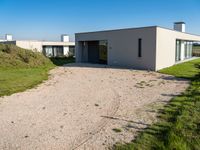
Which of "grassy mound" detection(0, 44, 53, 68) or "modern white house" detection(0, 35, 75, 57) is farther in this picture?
"modern white house" detection(0, 35, 75, 57)

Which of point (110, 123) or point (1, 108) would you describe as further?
point (1, 108)

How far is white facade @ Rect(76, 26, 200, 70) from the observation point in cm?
1697

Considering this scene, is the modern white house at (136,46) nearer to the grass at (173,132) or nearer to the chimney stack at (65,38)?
the grass at (173,132)

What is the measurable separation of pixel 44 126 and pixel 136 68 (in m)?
14.1

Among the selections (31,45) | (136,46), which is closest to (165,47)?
(136,46)

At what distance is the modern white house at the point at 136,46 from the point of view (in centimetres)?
1706

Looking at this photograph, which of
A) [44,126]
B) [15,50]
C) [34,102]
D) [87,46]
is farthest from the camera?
[87,46]

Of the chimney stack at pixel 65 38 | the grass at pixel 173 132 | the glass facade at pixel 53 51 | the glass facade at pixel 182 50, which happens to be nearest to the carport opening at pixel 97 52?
the glass facade at pixel 182 50

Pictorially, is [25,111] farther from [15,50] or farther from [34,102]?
[15,50]

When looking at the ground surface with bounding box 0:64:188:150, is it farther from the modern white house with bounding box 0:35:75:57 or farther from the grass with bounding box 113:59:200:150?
the modern white house with bounding box 0:35:75:57

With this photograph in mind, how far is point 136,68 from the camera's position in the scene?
60.2 feet

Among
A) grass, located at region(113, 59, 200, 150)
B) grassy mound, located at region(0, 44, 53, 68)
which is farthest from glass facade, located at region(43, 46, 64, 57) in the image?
grass, located at region(113, 59, 200, 150)

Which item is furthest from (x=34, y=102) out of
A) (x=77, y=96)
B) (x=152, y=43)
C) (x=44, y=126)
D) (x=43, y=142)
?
(x=152, y=43)

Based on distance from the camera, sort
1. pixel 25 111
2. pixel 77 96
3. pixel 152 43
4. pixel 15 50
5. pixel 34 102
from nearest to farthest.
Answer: pixel 25 111, pixel 34 102, pixel 77 96, pixel 152 43, pixel 15 50
